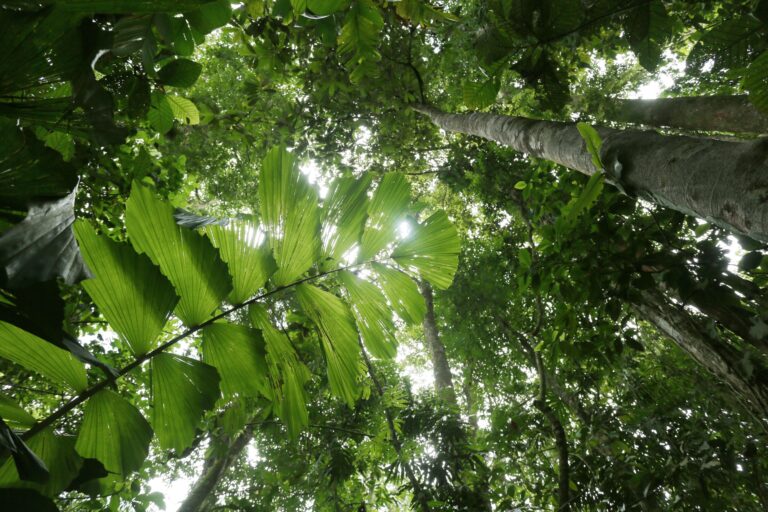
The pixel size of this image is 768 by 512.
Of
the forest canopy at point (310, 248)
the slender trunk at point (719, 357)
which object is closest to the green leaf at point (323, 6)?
the forest canopy at point (310, 248)

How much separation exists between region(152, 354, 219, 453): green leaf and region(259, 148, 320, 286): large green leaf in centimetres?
29

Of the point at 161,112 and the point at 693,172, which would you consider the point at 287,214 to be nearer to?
Result: the point at 161,112

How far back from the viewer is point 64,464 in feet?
2.25

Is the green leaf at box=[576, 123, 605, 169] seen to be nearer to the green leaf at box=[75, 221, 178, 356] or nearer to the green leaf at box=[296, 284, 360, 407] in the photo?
the green leaf at box=[296, 284, 360, 407]

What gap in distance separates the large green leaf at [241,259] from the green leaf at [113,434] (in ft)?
1.05

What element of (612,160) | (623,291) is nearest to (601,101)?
(623,291)

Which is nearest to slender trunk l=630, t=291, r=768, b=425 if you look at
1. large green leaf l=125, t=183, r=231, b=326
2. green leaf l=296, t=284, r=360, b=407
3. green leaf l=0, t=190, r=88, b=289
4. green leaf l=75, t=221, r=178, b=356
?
green leaf l=296, t=284, r=360, b=407

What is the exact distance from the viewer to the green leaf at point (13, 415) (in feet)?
2.30

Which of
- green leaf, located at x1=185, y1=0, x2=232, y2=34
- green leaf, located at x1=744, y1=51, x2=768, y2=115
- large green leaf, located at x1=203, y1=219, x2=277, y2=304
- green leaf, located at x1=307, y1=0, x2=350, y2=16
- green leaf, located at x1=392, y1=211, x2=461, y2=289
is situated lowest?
green leaf, located at x1=744, y1=51, x2=768, y2=115

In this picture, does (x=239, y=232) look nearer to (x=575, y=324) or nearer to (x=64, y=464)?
(x=64, y=464)

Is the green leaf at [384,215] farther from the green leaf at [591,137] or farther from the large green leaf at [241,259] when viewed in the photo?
the green leaf at [591,137]

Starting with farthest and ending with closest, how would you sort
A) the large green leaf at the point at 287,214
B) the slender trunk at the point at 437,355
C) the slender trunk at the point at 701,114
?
the slender trunk at the point at 437,355, the slender trunk at the point at 701,114, the large green leaf at the point at 287,214

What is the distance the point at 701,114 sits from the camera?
369 centimetres

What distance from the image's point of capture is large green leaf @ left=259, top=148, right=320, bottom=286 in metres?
1.03
